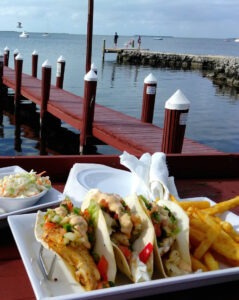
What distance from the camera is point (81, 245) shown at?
1.48m

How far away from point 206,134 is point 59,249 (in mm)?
16697

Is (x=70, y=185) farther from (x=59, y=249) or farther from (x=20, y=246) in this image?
(x=59, y=249)

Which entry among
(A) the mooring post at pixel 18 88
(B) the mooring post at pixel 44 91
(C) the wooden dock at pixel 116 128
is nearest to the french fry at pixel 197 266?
(C) the wooden dock at pixel 116 128

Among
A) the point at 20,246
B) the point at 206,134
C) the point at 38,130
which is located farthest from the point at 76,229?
the point at 206,134

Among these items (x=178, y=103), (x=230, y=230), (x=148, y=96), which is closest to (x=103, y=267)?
(x=230, y=230)

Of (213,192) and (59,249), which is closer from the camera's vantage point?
(59,249)

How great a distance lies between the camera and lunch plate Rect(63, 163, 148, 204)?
7.05 feet

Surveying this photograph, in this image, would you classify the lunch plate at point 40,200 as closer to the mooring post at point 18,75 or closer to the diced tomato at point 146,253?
the diced tomato at point 146,253

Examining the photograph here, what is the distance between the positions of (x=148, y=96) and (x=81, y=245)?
30.7 ft

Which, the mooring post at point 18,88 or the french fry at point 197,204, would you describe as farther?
the mooring post at point 18,88

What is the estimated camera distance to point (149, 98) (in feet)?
35.0

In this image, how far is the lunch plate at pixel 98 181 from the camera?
2148 mm

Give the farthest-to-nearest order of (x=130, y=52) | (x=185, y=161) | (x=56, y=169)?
(x=130, y=52), (x=185, y=161), (x=56, y=169)

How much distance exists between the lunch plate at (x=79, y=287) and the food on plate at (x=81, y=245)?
0.05m
